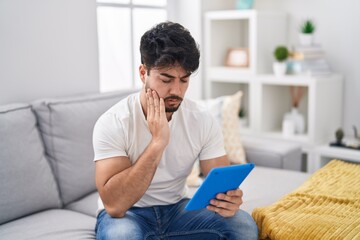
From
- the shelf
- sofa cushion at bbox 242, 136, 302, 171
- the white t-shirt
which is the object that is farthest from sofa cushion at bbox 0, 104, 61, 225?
the shelf

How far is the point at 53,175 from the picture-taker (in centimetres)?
220

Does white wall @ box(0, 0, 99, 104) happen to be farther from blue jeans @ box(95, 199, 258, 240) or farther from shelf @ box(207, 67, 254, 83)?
shelf @ box(207, 67, 254, 83)

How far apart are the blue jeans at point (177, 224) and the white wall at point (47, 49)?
89 centimetres

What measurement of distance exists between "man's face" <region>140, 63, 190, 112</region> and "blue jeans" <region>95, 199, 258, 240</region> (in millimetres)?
394

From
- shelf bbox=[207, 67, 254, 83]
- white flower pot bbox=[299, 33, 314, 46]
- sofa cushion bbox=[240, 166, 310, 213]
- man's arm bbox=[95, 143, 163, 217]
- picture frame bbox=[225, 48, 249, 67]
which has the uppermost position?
white flower pot bbox=[299, 33, 314, 46]

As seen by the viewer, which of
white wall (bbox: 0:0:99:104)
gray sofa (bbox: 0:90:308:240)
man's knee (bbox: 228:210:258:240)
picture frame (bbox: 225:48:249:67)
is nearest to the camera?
man's knee (bbox: 228:210:258:240)

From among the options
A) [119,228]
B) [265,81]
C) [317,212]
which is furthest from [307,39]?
[119,228]

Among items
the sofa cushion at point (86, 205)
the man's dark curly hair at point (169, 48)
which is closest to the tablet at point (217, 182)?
the man's dark curly hair at point (169, 48)

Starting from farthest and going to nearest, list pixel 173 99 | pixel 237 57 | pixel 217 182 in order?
1. pixel 237 57
2. pixel 173 99
3. pixel 217 182

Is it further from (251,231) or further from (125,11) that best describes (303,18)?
(251,231)

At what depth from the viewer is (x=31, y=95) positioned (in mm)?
2416

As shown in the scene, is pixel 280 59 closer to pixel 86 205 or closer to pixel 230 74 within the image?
pixel 230 74

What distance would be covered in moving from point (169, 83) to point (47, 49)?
98 cm

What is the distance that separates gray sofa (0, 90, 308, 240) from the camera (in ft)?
6.39
